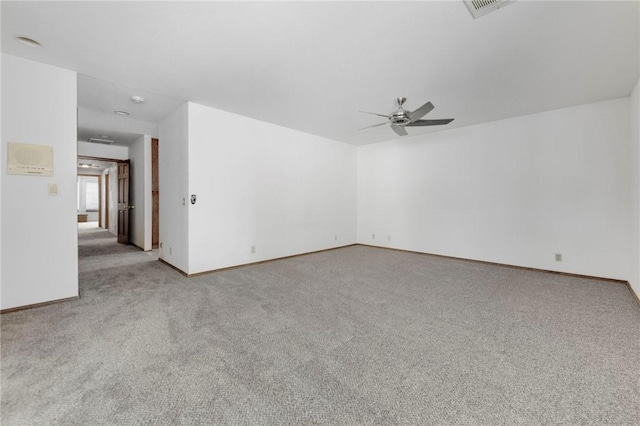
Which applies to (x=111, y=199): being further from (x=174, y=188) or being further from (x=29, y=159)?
(x=29, y=159)

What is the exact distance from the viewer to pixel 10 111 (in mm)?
2635

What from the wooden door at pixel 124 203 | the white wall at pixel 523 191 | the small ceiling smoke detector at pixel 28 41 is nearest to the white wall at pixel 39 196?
the small ceiling smoke detector at pixel 28 41

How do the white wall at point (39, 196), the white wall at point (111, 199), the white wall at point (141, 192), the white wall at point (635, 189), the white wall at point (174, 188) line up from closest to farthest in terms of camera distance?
the white wall at point (39, 196) → the white wall at point (635, 189) → the white wall at point (174, 188) → the white wall at point (141, 192) → the white wall at point (111, 199)

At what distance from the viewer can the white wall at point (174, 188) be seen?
13.0 ft

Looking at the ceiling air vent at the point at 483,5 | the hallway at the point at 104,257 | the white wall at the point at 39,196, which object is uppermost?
the ceiling air vent at the point at 483,5

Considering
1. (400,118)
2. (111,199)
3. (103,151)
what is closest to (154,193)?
(103,151)

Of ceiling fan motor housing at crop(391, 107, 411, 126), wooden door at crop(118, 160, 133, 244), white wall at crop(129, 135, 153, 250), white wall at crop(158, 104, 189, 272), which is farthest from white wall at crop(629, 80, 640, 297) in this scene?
wooden door at crop(118, 160, 133, 244)

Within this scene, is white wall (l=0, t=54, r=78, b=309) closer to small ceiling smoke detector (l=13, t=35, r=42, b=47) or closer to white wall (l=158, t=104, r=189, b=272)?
small ceiling smoke detector (l=13, t=35, r=42, b=47)

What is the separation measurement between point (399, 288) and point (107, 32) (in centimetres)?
408

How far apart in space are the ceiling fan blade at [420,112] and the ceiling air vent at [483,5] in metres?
1.05

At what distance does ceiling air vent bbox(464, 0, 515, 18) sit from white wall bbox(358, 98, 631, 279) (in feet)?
10.7

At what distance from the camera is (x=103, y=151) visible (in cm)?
695

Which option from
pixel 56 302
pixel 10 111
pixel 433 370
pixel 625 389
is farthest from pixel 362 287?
pixel 10 111

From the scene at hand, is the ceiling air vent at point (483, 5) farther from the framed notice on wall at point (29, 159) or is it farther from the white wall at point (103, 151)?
the white wall at point (103, 151)
